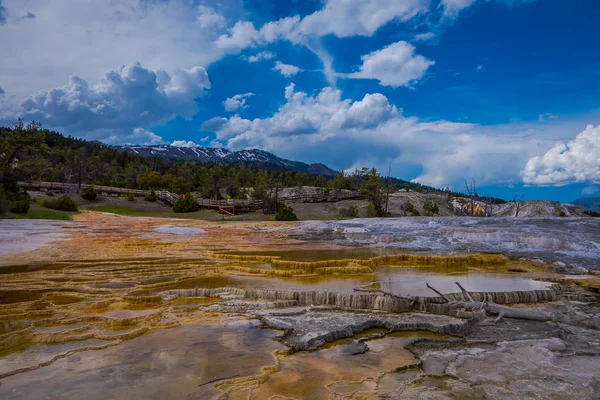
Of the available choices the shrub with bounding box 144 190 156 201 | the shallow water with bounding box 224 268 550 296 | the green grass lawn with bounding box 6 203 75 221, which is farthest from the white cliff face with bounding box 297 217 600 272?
the shrub with bounding box 144 190 156 201

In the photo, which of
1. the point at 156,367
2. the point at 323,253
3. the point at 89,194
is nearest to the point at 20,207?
the point at 89,194

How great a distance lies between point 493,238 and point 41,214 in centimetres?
3264

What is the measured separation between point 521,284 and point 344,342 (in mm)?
7067

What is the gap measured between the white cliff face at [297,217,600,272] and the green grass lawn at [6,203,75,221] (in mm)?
20173

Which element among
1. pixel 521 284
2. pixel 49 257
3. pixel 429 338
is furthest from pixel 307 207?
pixel 429 338

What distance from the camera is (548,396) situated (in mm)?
4977

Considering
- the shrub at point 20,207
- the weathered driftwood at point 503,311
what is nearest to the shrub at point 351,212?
the shrub at point 20,207

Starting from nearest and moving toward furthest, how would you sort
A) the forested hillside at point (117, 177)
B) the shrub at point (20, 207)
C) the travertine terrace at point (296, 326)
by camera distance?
the travertine terrace at point (296, 326), the shrub at point (20, 207), the forested hillside at point (117, 177)

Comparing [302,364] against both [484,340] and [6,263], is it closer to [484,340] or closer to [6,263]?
[484,340]

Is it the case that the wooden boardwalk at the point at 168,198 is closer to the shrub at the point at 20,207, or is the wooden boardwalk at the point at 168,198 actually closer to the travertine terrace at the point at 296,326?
the shrub at the point at 20,207

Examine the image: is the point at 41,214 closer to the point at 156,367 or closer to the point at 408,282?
the point at 408,282

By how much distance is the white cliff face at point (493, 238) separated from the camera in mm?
18141

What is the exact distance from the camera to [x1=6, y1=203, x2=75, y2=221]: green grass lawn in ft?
92.9

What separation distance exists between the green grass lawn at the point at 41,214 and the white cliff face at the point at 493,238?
20.2m
